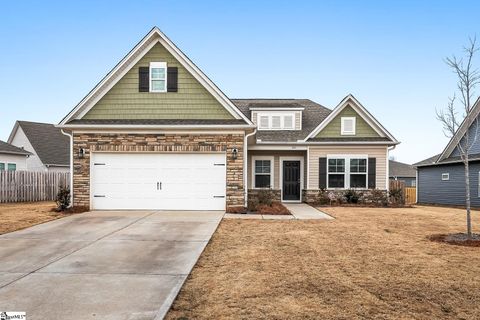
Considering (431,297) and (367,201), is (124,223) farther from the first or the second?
(367,201)

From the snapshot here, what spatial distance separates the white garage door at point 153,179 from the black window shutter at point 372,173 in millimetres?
8751

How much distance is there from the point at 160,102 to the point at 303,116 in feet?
34.2

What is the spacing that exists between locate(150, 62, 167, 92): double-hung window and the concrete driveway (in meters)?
5.97

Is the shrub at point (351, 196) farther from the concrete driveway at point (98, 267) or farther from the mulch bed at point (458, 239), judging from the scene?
the concrete driveway at point (98, 267)

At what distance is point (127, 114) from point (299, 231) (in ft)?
27.9

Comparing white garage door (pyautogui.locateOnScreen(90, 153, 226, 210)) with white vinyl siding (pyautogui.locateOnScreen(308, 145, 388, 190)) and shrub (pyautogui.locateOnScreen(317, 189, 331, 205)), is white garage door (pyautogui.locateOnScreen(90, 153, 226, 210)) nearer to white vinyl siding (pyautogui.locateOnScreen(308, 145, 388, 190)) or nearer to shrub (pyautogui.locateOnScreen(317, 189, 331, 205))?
white vinyl siding (pyautogui.locateOnScreen(308, 145, 388, 190))

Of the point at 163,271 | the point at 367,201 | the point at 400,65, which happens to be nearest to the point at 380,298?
the point at 163,271

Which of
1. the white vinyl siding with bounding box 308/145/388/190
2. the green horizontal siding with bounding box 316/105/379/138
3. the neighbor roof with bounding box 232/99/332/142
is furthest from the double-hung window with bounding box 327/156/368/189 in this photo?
the neighbor roof with bounding box 232/99/332/142

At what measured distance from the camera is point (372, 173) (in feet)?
60.4

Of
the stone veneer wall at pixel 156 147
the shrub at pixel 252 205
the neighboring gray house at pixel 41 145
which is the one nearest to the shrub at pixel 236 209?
the stone veneer wall at pixel 156 147

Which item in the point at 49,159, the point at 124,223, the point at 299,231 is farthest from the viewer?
the point at 49,159

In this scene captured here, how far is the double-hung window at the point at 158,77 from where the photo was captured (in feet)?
47.0

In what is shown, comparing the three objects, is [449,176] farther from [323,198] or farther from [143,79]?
[143,79]

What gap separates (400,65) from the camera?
2033cm
